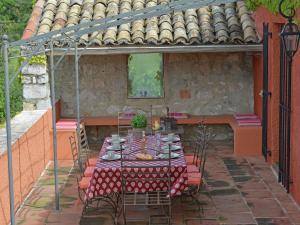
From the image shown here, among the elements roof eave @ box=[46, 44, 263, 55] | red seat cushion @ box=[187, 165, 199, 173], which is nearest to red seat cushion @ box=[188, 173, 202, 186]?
red seat cushion @ box=[187, 165, 199, 173]

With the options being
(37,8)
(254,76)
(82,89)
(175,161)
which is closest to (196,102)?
(254,76)

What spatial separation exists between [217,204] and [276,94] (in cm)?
278

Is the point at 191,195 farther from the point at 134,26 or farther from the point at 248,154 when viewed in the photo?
the point at 134,26

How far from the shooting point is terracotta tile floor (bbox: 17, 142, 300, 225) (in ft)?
26.2

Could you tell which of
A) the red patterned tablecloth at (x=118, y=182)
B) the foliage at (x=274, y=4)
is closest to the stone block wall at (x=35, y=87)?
the red patterned tablecloth at (x=118, y=182)

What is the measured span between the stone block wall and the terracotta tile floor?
161cm

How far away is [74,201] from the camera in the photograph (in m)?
9.00

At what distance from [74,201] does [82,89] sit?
4378mm

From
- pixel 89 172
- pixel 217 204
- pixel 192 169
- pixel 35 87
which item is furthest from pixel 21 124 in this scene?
pixel 217 204

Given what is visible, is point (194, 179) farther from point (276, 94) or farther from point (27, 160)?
point (276, 94)

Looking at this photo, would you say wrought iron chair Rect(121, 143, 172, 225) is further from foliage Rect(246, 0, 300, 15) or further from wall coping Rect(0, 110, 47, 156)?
foliage Rect(246, 0, 300, 15)

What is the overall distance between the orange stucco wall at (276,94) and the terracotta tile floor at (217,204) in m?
0.42

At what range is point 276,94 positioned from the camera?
34.4 feet

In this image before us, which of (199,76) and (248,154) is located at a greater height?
(199,76)
